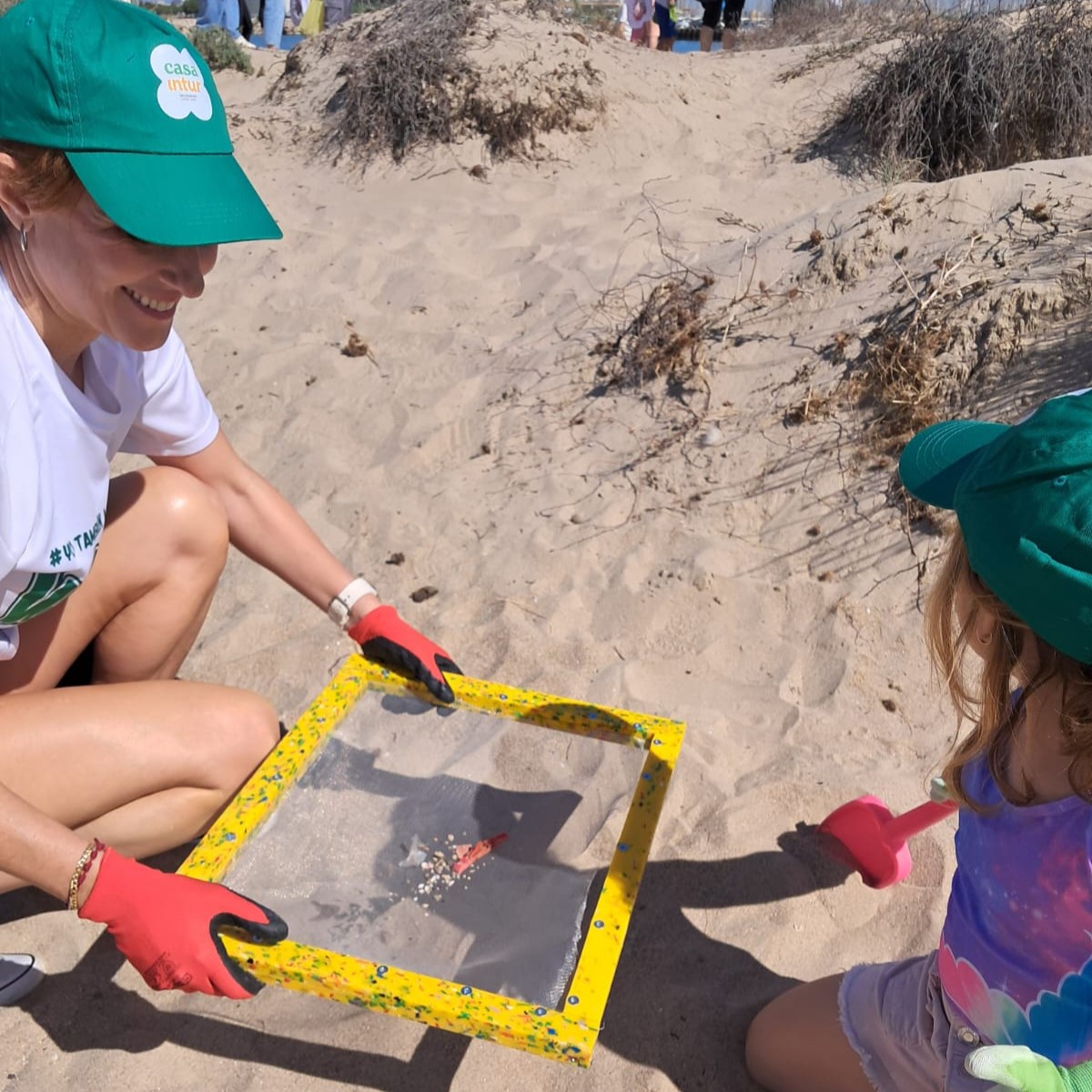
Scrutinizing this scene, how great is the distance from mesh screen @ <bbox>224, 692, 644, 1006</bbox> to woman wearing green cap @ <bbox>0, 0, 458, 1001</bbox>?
136 mm

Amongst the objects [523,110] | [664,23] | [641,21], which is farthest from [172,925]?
[664,23]

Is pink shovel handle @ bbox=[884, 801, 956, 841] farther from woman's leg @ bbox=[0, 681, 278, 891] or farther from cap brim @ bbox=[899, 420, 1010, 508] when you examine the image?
woman's leg @ bbox=[0, 681, 278, 891]

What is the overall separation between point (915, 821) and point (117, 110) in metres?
1.53

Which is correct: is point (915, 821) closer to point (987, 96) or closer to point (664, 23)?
point (987, 96)

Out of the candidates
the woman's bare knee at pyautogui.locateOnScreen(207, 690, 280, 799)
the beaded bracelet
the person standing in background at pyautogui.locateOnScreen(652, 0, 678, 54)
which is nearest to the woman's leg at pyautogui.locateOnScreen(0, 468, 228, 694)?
the woman's bare knee at pyautogui.locateOnScreen(207, 690, 280, 799)

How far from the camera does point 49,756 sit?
1.46m

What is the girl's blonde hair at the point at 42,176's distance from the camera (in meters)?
1.15

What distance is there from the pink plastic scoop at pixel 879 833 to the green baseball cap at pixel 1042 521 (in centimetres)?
79

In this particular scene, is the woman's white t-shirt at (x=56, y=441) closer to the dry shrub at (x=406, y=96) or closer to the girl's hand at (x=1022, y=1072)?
the girl's hand at (x=1022, y=1072)

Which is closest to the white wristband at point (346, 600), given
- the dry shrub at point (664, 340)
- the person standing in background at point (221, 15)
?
the dry shrub at point (664, 340)

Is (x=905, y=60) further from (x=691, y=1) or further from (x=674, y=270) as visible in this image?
(x=691, y=1)

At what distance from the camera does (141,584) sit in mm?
1764

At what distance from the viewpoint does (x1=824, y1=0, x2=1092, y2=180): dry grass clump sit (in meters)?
3.84

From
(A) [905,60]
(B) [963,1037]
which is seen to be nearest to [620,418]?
(B) [963,1037]
